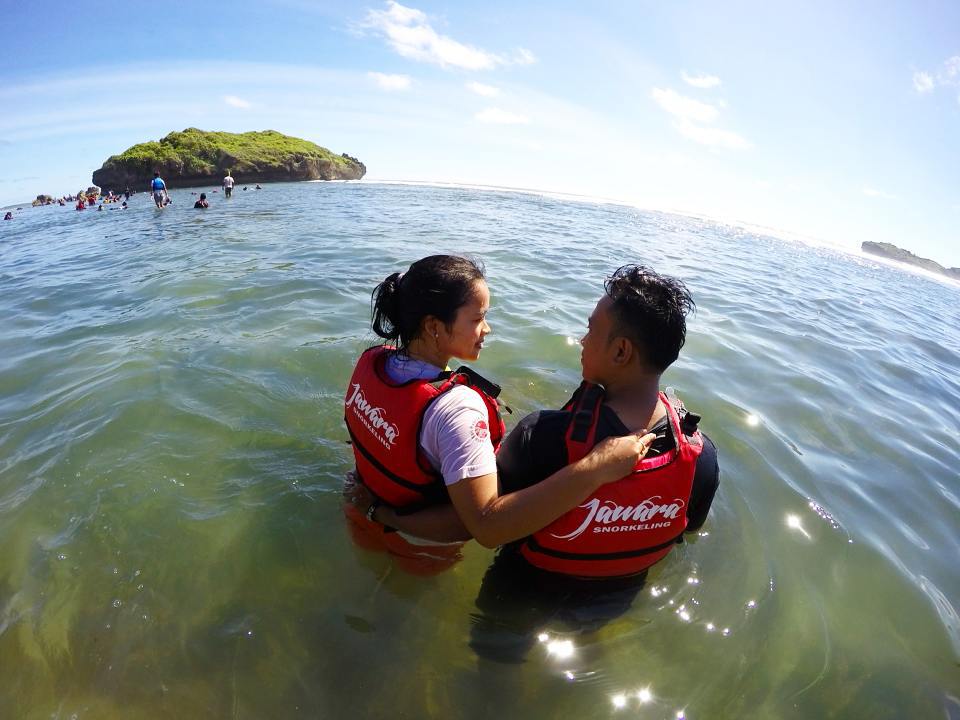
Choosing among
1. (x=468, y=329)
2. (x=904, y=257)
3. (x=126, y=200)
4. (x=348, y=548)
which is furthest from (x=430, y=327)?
(x=904, y=257)

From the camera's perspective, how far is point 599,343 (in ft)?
A: 7.13

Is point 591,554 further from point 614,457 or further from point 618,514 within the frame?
point 614,457

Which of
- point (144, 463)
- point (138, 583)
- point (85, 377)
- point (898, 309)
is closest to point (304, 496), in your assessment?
point (138, 583)

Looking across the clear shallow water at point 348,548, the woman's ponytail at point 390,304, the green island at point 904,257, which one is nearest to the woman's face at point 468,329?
the woman's ponytail at point 390,304

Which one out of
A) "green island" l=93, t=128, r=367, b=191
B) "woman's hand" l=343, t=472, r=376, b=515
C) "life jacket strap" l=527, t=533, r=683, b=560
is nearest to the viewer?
"life jacket strap" l=527, t=533, r=683, b=560

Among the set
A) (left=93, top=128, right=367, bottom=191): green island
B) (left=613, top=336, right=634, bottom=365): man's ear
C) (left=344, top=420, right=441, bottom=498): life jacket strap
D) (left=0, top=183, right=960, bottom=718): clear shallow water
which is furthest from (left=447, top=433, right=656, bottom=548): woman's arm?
(left=93, top=128, right=367, bottom=191): green island

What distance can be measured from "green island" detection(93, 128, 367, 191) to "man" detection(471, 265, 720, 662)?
56774mm

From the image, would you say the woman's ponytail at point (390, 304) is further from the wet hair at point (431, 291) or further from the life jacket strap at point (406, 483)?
the life jacket strap at point (406, 483)

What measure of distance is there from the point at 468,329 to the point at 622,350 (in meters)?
0.73

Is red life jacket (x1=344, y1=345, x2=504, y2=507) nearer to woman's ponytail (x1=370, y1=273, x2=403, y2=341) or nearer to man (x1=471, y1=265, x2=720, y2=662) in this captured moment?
woman's ponytail (x1=370, y1=273, x2=403, y2=341)

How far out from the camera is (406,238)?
1454 cm

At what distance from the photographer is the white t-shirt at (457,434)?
2037 millimetres

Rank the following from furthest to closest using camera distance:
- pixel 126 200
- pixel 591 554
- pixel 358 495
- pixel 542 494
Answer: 1. pixel 126 200
2. pixel 358 495
3. pixel 591 554
4. pixel 542 494

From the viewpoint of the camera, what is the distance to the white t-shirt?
2.04 meters
